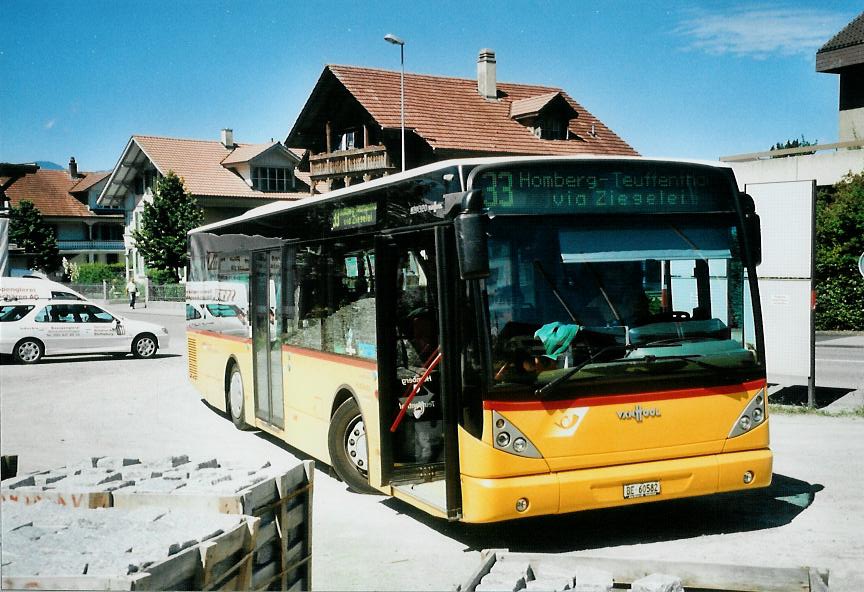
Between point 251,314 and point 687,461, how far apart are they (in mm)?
6493

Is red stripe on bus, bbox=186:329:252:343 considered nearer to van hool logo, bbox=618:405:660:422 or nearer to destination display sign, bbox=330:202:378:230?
destination display sign, bbox=330:202:378:230

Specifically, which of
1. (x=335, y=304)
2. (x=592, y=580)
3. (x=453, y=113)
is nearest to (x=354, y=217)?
(x=335, y=304)

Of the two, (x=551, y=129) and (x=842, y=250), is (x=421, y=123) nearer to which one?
(x=551, y=129)

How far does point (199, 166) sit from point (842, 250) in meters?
44.8

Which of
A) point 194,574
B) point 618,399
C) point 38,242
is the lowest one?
point 194,574

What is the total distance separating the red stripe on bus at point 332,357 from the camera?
28.1 ft

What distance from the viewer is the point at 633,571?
491cm

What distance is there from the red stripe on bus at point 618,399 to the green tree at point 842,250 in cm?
1995

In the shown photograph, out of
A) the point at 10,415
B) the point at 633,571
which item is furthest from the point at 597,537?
the point at 10,415

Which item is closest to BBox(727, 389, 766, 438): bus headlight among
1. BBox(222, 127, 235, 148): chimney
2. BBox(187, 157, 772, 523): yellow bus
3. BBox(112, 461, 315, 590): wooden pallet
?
BBox(187, 157, 772, 523): yellow bus

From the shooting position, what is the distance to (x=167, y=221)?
→ 5506 centimetres

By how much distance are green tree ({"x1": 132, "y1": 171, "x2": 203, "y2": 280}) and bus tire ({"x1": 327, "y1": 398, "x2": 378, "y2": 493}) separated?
4665cm

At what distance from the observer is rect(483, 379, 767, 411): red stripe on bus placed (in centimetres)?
690

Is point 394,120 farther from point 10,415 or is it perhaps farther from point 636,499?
point 636,499
